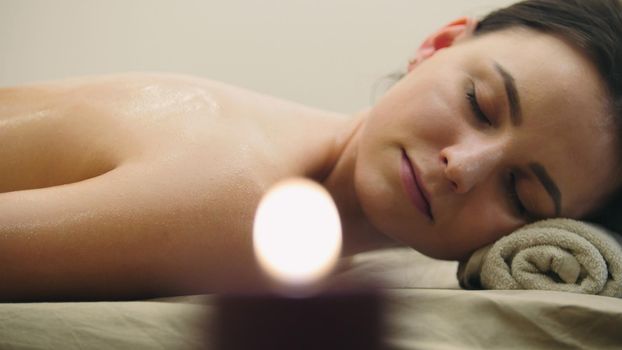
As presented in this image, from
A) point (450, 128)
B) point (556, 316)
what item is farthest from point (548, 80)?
point (556, 316)

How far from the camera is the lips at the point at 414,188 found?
0.85 metres

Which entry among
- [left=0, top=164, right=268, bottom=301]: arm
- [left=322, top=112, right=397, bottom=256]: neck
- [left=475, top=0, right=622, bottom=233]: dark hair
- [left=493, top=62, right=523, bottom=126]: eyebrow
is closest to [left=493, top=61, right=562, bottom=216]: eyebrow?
[left=493, top=62, right=523, bottom=126]: eyebrow

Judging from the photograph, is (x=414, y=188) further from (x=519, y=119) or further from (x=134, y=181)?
(x=134, y=181)

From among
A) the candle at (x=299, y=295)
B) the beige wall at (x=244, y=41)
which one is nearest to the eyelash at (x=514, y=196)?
the candle at (x=299, y=295)

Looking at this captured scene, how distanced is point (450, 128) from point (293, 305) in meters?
0.37

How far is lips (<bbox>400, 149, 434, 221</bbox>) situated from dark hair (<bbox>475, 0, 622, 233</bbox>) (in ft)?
0.94

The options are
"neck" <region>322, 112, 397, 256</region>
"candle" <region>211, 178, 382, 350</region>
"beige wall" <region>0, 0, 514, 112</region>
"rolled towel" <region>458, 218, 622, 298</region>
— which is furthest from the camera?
"beige wall" <region>0, 0, 514, 112</region>

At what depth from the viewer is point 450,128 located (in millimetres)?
833

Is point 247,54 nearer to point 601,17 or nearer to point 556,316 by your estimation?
point 601,17

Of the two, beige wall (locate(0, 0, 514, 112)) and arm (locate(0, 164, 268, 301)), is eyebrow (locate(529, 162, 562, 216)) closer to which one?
arm (locate(0, 164, 268, 301))

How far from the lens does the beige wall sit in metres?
1.76

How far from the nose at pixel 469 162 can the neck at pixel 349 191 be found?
232 millimetres

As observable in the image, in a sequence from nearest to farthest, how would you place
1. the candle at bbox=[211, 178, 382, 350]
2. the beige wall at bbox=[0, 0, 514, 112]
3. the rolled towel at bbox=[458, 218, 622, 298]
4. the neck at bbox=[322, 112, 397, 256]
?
the candle at bbox=[211, 178, 382, 350] → the rolled towel at bbox=[458, 218, 622, 298] → the neck at bbox=[322, 112, 397, 256] → the beige wall at bbox=[0, 0, 514, 112]

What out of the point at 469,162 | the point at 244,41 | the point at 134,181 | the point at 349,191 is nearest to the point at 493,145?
the point at 469,162
